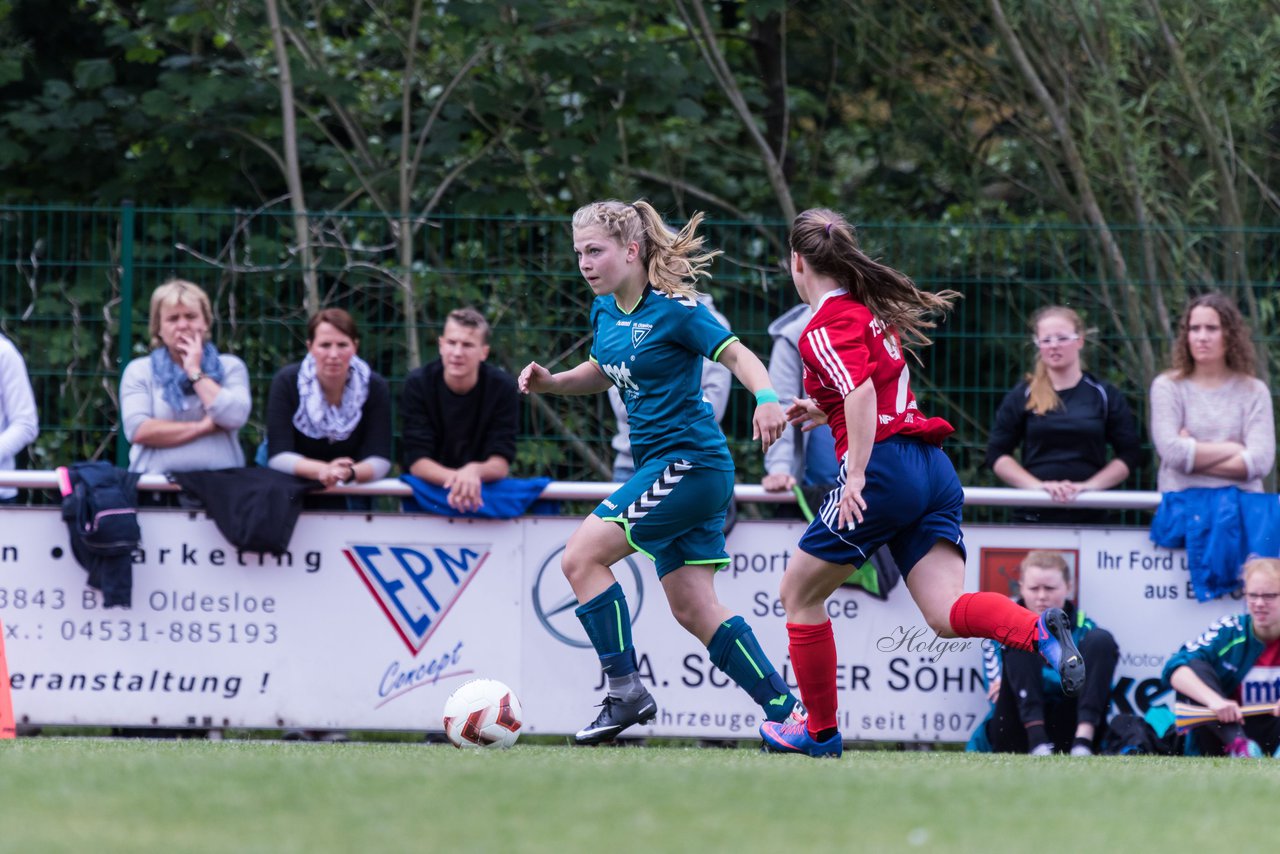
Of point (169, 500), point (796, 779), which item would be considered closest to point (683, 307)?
point (796, 779)

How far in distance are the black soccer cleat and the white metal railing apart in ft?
7.35

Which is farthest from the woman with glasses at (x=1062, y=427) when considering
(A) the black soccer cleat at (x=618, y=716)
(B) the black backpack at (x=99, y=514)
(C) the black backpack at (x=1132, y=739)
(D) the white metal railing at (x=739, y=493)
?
(B) the black backpack at (x=99, y=514)

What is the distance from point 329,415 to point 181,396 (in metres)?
0.74

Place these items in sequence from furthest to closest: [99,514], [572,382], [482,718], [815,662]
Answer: [99,514] < [572,382] < [482,718] < [815,662]

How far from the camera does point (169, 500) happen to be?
28.0 ft

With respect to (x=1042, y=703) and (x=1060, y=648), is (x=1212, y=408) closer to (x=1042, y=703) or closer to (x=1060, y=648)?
(x=1042, y=703)

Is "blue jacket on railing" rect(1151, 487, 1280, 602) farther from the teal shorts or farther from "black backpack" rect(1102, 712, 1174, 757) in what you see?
the teal shorts

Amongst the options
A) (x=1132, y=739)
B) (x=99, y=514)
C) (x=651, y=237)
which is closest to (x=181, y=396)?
(x=99, y=514)

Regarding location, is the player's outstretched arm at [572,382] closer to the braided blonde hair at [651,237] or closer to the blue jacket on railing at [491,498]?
the braided blonde hair at [651,237]

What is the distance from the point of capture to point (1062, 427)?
8.61m

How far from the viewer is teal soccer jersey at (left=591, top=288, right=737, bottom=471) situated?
6.44m

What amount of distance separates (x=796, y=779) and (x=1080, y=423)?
4.29 m

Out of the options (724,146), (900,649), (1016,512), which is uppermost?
(724,146)

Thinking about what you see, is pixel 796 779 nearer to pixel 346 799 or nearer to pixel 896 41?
pixel 346 799
